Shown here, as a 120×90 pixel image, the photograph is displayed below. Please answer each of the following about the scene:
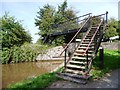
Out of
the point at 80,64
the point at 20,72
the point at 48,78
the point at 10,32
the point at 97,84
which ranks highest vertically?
the point at 10,32

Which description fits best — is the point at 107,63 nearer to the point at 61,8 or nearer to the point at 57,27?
the point at 57,27

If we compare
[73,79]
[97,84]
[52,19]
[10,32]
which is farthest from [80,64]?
[52,19]

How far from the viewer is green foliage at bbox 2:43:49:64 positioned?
22.1m

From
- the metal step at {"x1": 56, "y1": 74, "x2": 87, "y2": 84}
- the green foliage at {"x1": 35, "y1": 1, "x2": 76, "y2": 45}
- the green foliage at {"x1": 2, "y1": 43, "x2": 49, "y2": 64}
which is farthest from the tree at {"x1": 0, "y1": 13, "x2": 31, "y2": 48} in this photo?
the metal step at {"x1": 56, "y1": 74, "x2": 87, "y2": 84}

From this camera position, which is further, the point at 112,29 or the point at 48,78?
the point at 112,29

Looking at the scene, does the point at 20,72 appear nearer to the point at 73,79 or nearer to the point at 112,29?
the point at 73,79

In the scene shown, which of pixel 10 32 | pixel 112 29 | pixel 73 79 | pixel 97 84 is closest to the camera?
pixel 97 84

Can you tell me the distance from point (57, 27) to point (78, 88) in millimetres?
18604

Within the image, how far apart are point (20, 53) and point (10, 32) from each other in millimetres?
3813

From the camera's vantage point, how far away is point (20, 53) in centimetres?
2250

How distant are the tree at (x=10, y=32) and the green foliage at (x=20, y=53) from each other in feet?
5.22

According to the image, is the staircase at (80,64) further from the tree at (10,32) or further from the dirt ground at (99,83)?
the tree at (10,32)

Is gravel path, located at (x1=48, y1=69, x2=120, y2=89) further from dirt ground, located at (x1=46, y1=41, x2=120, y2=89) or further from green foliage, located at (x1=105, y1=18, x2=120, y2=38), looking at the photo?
green foliage, located at (x1=105, y1=18, x2=120, y2=38)

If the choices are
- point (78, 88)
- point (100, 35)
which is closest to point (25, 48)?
point (100, 35)
